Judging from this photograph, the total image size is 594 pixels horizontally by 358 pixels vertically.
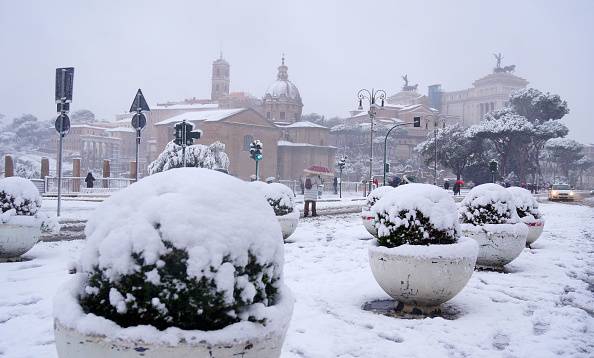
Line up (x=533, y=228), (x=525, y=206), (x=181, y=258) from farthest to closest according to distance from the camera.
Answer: (x=533, y=228) → (x=525, y=206) → (x=181, y=258)

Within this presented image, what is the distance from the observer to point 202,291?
2379 millimetres

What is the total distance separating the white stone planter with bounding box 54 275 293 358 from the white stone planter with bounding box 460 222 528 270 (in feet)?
19.5

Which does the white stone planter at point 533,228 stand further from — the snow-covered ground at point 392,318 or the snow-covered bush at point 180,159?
the snow-covered bush at point 180,159

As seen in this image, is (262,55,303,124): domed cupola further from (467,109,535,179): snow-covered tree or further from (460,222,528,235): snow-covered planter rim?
(460,222,528,235): snow-covered planter rim

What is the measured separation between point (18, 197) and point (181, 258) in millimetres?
6668

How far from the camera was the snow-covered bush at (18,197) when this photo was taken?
7633 millimetres

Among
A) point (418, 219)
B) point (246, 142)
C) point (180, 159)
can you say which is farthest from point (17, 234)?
point (246, 142)

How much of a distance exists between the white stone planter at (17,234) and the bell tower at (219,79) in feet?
293

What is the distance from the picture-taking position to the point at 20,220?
25.0 ft

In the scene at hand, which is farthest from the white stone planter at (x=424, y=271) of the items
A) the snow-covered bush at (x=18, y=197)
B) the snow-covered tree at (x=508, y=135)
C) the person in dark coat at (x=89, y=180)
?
the snow-covered tree at (x=508, y=135)

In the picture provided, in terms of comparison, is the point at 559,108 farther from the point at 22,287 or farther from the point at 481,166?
the point at 22,287

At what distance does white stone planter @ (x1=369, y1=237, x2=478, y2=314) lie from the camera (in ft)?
16.7

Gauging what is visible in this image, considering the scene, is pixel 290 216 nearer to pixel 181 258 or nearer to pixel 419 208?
pixel 419 208

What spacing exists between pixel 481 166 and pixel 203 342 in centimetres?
5805
